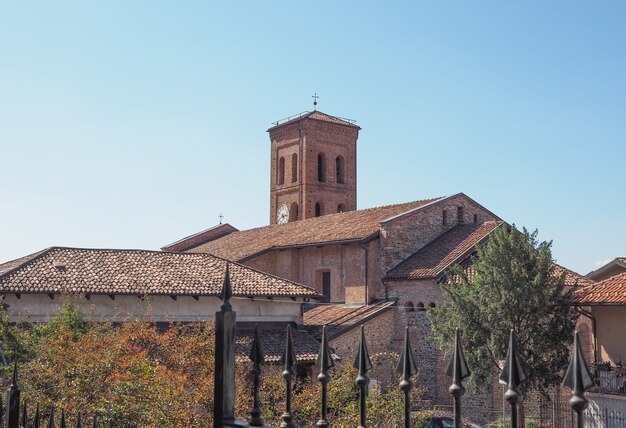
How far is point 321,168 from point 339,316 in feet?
70.9

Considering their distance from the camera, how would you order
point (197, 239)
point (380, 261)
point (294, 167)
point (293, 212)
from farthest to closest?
point (293, 212) → point (294, 167) → point (197, 239) → point (380, 261)

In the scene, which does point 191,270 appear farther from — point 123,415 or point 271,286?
point 123,415

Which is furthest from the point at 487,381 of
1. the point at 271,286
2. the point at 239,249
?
the point at 239,249

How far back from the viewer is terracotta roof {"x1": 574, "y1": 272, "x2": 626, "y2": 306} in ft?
60.4

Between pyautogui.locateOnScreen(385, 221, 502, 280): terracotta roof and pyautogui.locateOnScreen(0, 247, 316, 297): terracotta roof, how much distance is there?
4.69 meters

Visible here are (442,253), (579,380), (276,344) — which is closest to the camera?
(579,380)

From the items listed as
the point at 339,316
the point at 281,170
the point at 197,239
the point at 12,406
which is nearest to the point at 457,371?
the point at 12,406

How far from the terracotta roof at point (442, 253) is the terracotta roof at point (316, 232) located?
1737 mm

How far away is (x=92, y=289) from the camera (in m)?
19.5

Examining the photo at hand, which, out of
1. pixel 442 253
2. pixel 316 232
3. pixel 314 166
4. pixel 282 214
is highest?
pixel 314 166

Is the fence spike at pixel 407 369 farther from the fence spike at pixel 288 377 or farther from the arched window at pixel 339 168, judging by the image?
the arched window at pixel 339 168

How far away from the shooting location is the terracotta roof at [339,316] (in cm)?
2297

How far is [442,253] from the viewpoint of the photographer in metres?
25.9

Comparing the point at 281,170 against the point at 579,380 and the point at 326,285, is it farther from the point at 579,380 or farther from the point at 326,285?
the point at 579,380
